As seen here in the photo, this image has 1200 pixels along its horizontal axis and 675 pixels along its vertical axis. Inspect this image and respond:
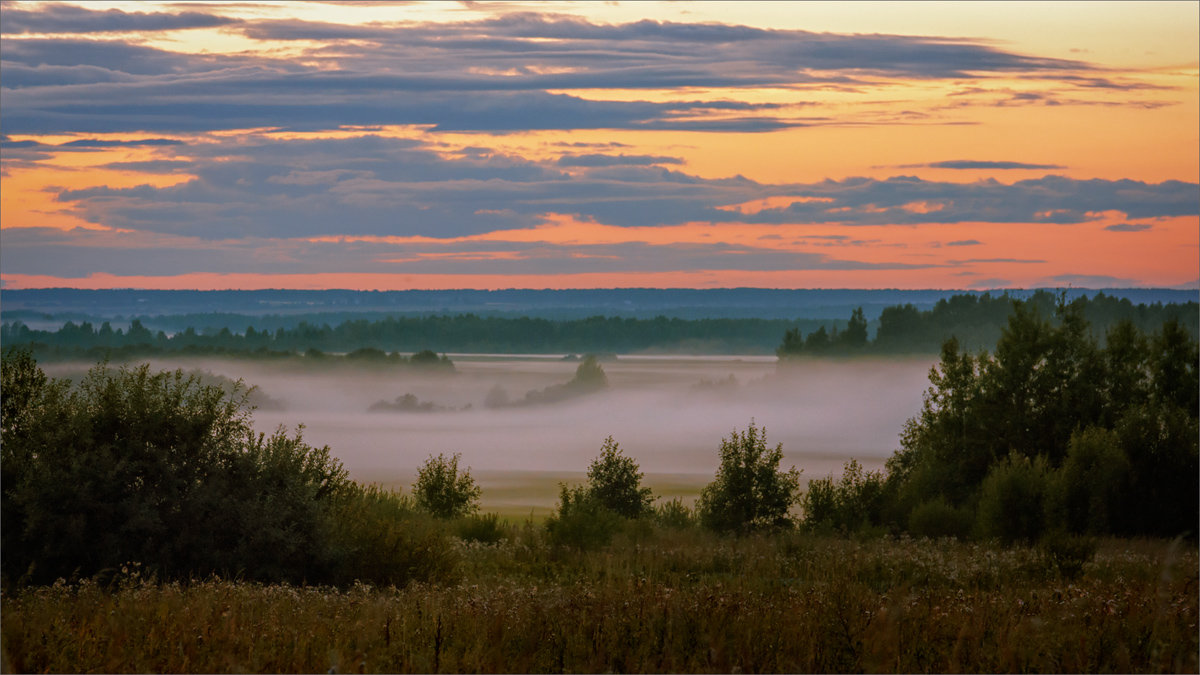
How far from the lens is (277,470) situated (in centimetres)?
1680

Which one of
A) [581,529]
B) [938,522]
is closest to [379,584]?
[581,529]

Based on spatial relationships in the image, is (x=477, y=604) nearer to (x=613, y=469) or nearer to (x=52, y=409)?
(x=52, y=409)

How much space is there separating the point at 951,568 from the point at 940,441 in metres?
37.2

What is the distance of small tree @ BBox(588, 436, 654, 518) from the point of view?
5753cm

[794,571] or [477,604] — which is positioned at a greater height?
[477,604]

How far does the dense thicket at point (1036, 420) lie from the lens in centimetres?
4441

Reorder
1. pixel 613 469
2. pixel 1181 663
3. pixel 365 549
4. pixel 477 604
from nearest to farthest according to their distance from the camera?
pixel 1181 663 < pixel 477 604 < pixel 365 549 < pixel 613 469

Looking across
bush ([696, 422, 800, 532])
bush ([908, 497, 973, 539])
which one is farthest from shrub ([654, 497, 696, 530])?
bush ([908, 497, 973, 539])

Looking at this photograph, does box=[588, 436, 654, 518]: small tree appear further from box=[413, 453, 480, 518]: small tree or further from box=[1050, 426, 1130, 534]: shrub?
box=[1050, 426, 1130, 534]: shrub

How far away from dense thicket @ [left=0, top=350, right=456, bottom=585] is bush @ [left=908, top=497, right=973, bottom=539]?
33091 mm

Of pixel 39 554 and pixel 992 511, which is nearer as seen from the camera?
pixel 39 554

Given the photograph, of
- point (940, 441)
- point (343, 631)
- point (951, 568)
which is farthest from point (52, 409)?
point (940, 441)

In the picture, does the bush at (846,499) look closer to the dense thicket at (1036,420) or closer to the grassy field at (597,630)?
the dense thicket at (1036,420)

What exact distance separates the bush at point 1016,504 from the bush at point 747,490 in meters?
12.9
